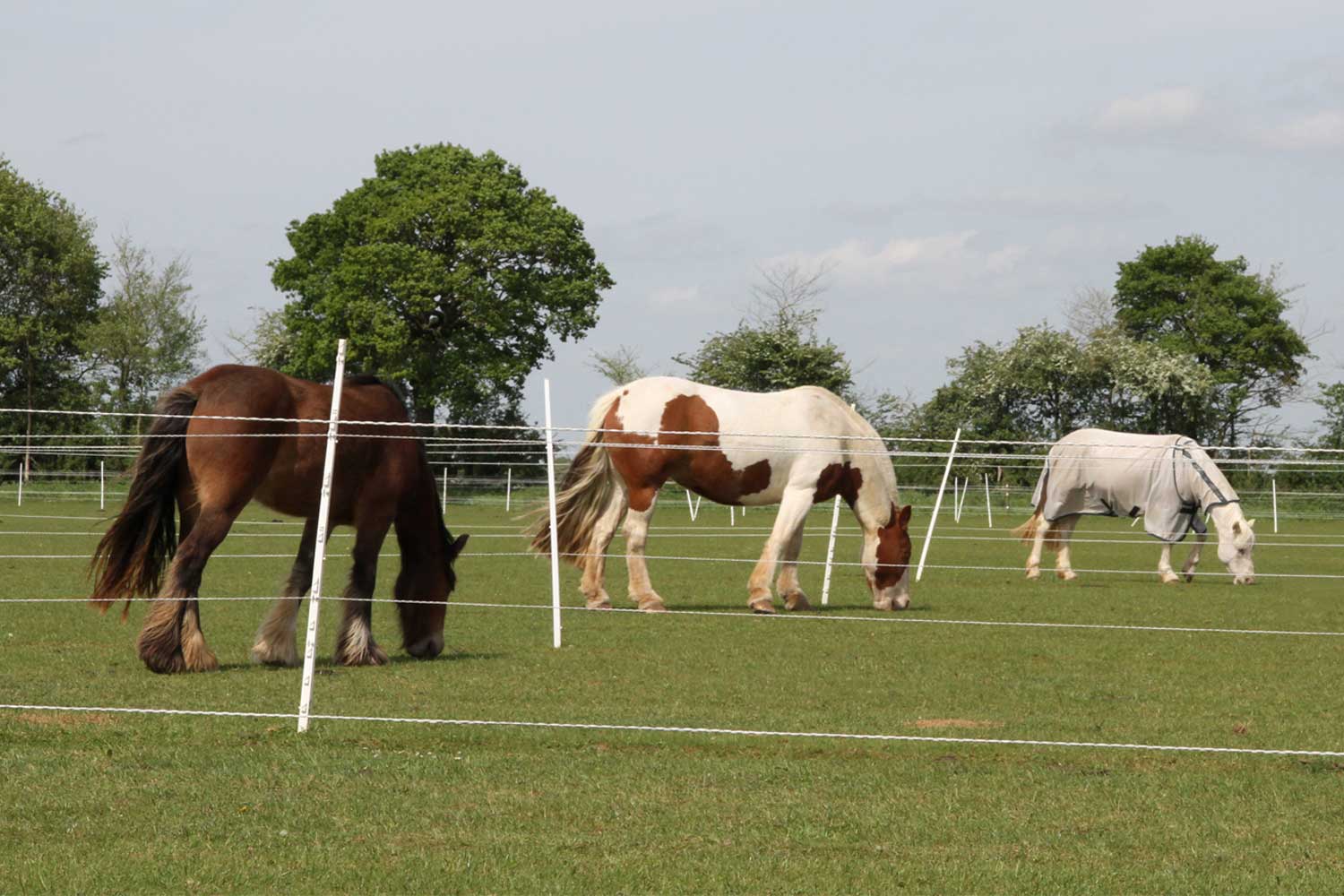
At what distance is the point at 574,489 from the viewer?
15.5 m

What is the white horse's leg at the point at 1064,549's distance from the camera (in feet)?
69.5

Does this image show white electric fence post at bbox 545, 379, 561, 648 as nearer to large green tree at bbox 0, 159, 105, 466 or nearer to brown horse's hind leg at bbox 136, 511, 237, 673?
brown horse's hind leg at bbox 136, 511, 237, 673

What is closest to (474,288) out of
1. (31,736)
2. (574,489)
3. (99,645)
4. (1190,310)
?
(1190,310)

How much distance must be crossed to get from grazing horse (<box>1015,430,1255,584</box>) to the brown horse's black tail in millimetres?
13480

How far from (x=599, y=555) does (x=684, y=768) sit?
8.22m

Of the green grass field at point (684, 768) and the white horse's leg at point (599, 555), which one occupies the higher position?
the white horse's leg at point (599, 555)

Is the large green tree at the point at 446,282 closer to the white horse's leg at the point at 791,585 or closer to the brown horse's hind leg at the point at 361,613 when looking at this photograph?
the white horse's leg at the point at 791,585

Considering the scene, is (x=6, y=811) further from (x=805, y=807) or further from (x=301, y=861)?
(x=805, y=807)

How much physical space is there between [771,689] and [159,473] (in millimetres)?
3936

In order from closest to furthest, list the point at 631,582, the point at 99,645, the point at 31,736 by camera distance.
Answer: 1. the point at 31,736
2. the point at 99,645
3. the point at 631,582

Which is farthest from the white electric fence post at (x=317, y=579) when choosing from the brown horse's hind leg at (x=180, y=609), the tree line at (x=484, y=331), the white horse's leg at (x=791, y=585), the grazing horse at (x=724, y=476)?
the tree line at (x=484, y=331)

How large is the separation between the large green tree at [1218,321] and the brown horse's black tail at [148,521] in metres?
51.6

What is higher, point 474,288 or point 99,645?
point 474,288

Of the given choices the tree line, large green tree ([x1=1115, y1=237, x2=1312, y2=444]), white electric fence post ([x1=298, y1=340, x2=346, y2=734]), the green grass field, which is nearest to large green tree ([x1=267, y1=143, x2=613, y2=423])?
the tree line
